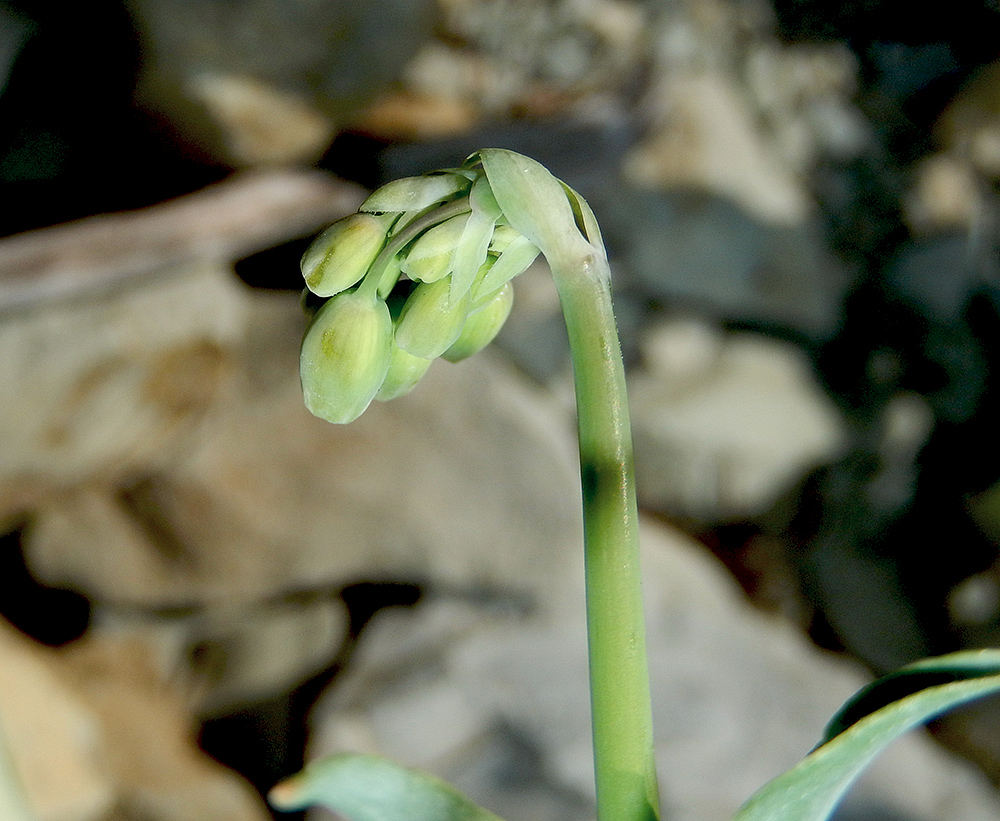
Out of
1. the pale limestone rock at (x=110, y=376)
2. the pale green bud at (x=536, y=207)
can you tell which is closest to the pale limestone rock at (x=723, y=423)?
the pale limestone rock at (x=110, y=376)

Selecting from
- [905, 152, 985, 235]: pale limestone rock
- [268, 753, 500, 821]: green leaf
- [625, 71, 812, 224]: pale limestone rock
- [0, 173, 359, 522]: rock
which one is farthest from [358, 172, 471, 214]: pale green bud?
[905, 152, 985, 235]: pale limestone rock

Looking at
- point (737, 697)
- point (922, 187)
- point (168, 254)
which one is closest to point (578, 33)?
point (922, 187)

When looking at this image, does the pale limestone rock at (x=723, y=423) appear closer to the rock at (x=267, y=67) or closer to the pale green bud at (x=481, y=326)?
the rock at (x=267, y=67)

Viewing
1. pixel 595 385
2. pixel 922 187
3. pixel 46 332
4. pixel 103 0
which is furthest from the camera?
pixel 922 187

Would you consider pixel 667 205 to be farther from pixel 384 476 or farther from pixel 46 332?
pixel 46 332

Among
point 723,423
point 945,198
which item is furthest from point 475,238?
point 945,198

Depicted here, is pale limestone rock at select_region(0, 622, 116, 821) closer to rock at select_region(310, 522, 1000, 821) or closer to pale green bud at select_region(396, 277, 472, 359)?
rock at select_region(310, 522, 1000, 821)

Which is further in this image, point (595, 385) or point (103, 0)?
point (103, 0)
